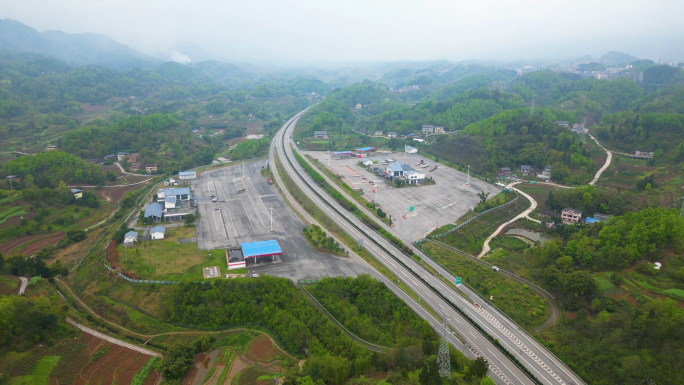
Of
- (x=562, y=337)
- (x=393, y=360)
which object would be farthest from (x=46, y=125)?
(x=562, y=337)

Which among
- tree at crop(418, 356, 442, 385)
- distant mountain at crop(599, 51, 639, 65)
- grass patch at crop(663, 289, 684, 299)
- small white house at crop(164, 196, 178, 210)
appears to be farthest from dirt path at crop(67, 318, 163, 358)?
distant mountain at crop(599, 51, 639, 65)

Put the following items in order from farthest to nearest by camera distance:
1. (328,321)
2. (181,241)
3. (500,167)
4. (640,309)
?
(500,167)
(181,241)
(328,321)
(640,309)

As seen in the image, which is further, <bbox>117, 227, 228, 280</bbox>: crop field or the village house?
the village house

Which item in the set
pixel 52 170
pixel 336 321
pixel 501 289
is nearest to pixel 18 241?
pixel 52 170

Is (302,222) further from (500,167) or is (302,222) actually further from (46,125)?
(46,125)

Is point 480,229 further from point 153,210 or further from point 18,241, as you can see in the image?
point 18,241

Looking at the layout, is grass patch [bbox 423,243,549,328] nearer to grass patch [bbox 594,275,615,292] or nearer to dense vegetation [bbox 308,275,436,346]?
grass patch [bbox 594,275,615,292]
